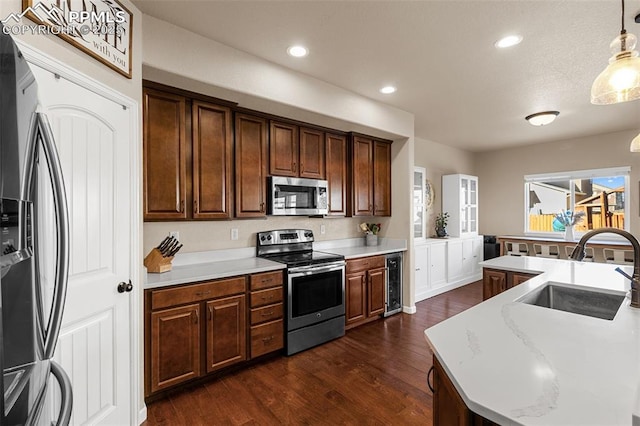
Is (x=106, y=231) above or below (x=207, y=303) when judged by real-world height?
above

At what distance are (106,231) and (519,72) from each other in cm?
368

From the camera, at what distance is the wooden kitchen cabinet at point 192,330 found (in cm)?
209

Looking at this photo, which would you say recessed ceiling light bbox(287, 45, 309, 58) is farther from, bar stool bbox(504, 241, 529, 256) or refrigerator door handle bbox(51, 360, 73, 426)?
bar stool bbox(504, 241, 529, 256)

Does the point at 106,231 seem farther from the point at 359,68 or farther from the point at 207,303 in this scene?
the point at 359,68

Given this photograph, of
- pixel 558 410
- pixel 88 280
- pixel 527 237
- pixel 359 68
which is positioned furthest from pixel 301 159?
pixel 527 237

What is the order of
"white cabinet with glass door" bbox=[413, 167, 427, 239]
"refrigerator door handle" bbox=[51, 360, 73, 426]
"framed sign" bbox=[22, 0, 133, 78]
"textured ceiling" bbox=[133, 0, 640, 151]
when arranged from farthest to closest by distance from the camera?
"white cabinet with glass door" bbox=[413, 167, 427, 239]
"textured ceiling" bbox=[133, 0, 640, 151]
"framed sign" bbox=[22, 0, 133, 78]
"refrigerator door handle" bbox=[51, 360, 73, 426]

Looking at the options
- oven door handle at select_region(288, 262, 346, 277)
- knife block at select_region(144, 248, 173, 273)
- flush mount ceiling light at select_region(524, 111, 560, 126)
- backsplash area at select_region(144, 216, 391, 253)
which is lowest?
oven door handle at select_region(288, 262, 346, 277)

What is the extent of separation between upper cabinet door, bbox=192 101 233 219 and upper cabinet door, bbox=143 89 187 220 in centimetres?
11

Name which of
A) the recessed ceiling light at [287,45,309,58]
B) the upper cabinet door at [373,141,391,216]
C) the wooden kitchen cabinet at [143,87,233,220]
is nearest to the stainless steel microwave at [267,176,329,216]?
the wooden kitchen cabinet at [143,87,233,220]

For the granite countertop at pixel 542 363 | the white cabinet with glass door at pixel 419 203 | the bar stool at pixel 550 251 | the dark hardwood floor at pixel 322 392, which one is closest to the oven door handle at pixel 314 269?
the dark hardwood floor at pixel 322 392

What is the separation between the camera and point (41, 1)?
132 cm

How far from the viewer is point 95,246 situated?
1641 mm

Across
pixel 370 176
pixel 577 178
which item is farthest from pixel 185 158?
pixel 577 178

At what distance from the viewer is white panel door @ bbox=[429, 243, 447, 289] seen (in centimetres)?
488
